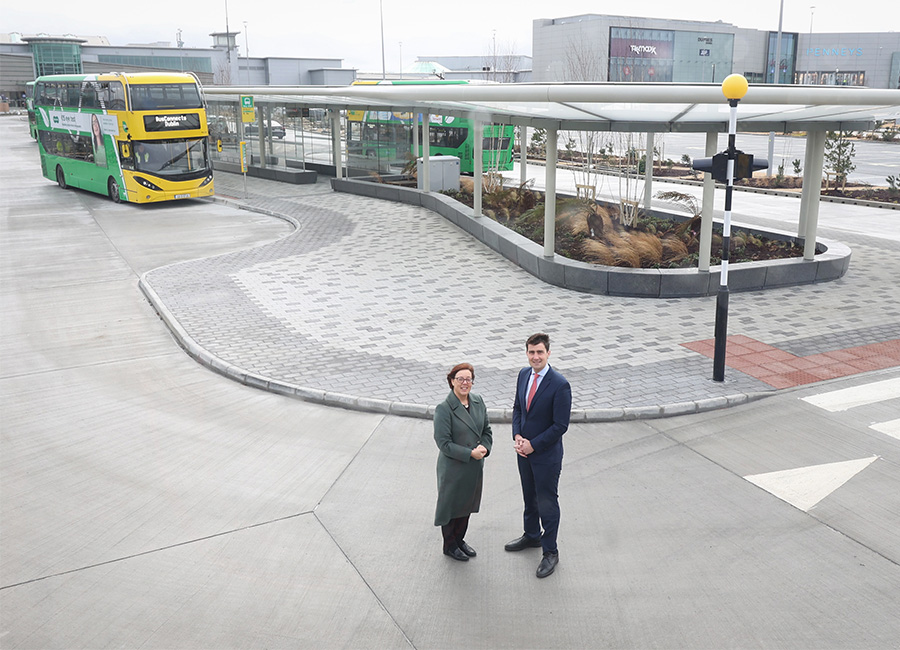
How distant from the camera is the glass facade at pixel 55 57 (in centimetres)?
9531

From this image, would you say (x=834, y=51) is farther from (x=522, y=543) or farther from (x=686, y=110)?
(x=522, y=543)

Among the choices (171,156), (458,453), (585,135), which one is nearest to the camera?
(458,453)

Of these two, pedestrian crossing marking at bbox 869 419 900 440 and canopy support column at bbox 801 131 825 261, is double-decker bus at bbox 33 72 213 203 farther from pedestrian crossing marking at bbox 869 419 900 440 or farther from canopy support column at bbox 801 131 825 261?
pedestrian crossing marking at bbox 869 419 900 440

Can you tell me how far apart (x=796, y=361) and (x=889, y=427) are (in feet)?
6.72

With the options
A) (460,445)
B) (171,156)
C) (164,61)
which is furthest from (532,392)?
(164,61)

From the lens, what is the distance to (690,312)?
1287cm

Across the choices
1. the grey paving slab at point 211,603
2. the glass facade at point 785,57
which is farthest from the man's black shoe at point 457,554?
the glass facade at point 785,57

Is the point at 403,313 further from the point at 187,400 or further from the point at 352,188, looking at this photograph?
the point at 352,188

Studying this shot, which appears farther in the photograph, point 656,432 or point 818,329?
point 818,329

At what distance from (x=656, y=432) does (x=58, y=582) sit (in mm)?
5685

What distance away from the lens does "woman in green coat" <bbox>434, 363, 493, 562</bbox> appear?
5.81m

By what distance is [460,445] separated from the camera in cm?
586

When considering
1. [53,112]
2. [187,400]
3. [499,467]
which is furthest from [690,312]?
[53,112]

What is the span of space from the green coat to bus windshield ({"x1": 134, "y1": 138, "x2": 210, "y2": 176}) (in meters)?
21.2
